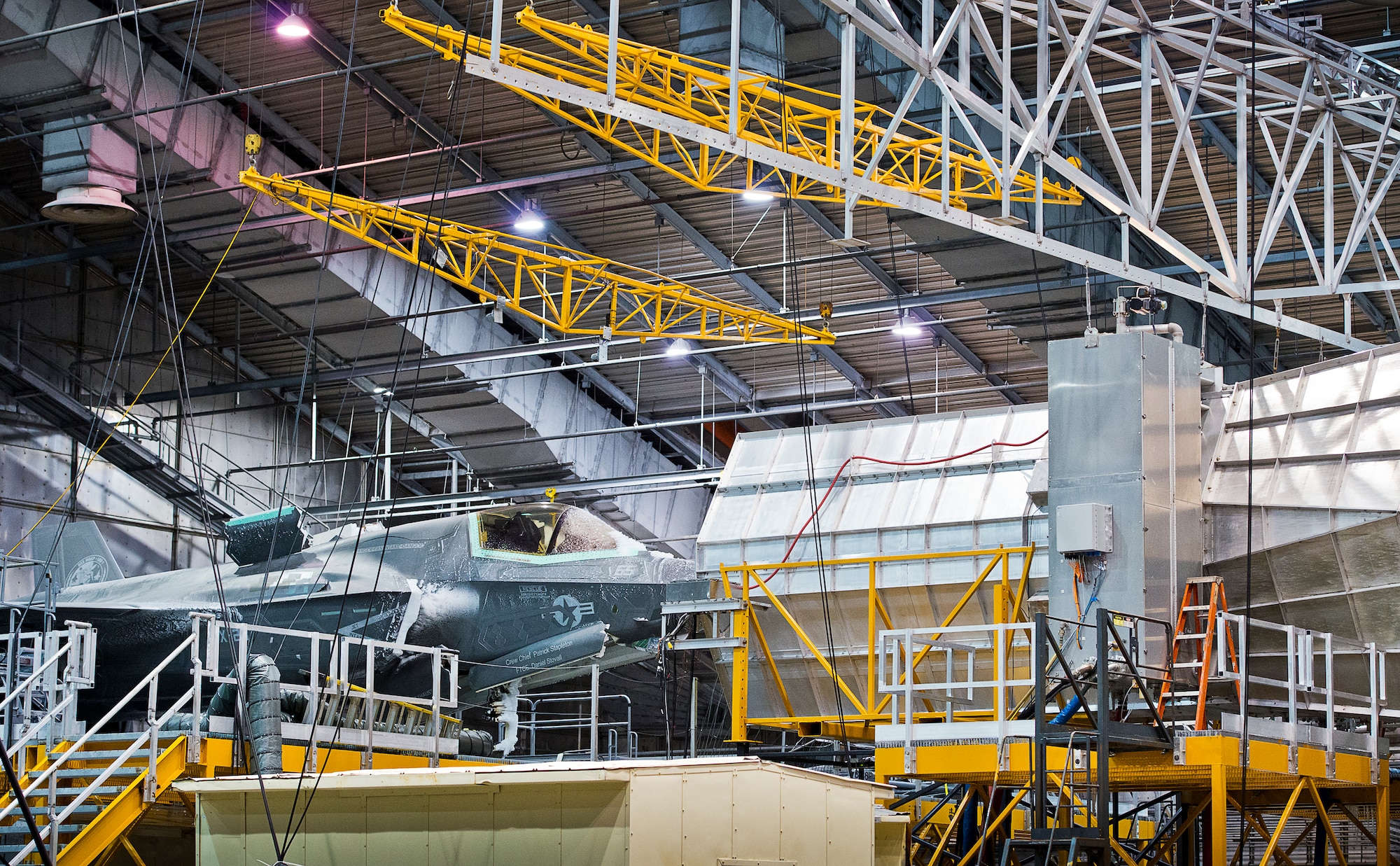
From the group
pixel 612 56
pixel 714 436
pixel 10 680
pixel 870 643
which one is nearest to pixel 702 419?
pixel 714 436

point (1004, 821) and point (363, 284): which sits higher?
point (363, 284)

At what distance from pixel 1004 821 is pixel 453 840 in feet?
23.6

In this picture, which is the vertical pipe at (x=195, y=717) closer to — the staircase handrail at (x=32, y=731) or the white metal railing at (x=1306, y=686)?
the staircase handrail at (x=32, y=731)

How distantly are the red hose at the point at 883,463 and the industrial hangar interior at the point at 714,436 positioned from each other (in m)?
0.05

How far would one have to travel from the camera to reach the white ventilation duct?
26562 millimetres

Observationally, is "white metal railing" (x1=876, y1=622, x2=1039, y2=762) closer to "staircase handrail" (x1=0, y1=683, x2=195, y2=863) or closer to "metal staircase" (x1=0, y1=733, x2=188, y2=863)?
"staircase handrail" (x1=0, y1=683, x2=195, y2=863)

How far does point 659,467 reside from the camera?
39500mm

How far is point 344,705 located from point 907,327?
14437 millimetres

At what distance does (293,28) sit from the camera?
23.0 m

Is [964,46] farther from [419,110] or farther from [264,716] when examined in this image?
[419,110]

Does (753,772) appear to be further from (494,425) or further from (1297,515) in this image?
(494,425)

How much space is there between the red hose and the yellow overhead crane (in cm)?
286

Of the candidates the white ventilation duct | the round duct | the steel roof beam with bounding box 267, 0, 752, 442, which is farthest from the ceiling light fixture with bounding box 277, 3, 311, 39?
the round duct

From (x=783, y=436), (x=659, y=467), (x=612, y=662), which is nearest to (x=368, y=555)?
(x=612, y=662)
